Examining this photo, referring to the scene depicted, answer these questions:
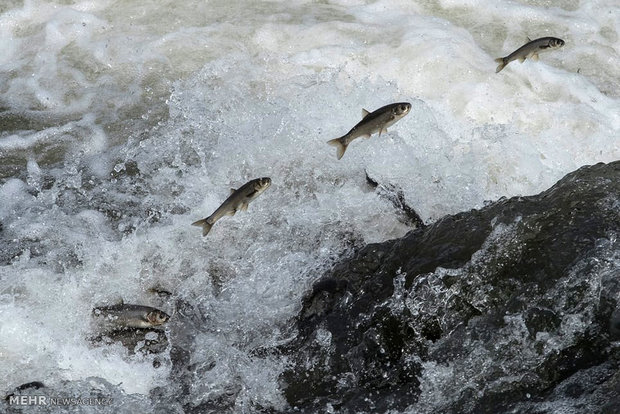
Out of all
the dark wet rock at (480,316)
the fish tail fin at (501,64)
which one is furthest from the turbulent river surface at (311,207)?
the fish tail fin at (501,64)

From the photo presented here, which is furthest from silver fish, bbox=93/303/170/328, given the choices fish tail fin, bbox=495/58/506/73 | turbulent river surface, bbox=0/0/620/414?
fish tail fin, bbox=495/58/506/73

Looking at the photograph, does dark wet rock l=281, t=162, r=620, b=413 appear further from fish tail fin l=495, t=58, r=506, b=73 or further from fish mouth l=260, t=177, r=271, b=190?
fish tail fin l=495, t=58, r=506, b=73

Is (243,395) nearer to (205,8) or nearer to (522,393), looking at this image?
(522,393)

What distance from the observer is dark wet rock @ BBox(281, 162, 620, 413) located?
10.6ft

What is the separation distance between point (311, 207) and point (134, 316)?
4.37ft

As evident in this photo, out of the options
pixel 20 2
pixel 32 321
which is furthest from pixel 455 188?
pixel 20 2

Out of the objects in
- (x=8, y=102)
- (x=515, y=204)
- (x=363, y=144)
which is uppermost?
(x=515, y=204)

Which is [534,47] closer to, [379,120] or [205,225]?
[379,120]

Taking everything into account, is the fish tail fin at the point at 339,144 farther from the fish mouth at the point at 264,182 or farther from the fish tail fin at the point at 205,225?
the fish tail fin at the point at 205,225

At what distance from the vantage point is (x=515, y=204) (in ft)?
13.1

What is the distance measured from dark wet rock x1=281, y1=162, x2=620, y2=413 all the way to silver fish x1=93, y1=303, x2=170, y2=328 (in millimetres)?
707

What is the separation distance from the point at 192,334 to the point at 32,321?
0.86 m

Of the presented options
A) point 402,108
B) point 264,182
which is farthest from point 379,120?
point 264,182

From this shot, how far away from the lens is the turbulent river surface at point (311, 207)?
348 cm
